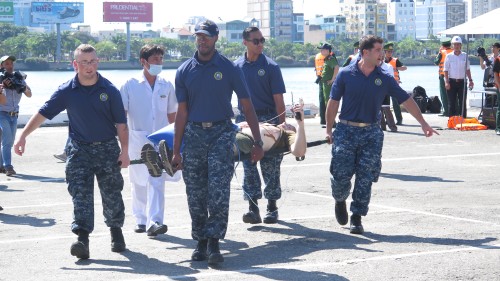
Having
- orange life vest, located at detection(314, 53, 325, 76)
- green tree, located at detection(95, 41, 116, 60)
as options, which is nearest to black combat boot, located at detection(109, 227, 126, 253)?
orange life vest, located at detection(314, 53, 325, 76)

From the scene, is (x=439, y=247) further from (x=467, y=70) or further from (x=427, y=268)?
(x=467, y=70)

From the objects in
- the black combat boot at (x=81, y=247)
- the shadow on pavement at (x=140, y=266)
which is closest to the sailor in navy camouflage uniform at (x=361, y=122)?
the shadow on pavement at (x=140, y=266)

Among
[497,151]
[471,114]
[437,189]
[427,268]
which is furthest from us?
[471,114]

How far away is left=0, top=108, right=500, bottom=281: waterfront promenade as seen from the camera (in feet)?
30.7

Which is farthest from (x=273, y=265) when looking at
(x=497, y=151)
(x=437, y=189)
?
(x=497, y=151)

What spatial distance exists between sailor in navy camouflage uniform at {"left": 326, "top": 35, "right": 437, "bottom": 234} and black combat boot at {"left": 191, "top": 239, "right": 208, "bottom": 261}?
76.2 inches

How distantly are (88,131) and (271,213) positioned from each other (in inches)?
108

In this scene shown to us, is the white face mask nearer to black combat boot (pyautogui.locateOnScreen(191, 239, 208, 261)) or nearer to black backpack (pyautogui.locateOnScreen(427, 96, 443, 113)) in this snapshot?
black combat boot (pyautogui.locateOnScreen(191, 239, 208, 261))

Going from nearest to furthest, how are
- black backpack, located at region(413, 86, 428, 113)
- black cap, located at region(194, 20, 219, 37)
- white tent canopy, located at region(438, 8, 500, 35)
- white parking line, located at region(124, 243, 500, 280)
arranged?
white parking line, located at region(124, 243, 500, 280) < black cap, located at region(194, 20, 219, 37) < white tent canopy, located at region(438, 8, 500, 35) < black backpack, located at region(413, 86, 428, 113)

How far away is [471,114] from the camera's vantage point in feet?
99.5

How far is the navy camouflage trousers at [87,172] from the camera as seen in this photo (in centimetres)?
1018

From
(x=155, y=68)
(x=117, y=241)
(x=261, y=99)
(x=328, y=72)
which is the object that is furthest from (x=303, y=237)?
(x=328, y=72)

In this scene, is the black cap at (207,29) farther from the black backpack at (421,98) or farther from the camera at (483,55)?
the black backpack at (421,98)

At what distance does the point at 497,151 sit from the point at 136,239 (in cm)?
1069
